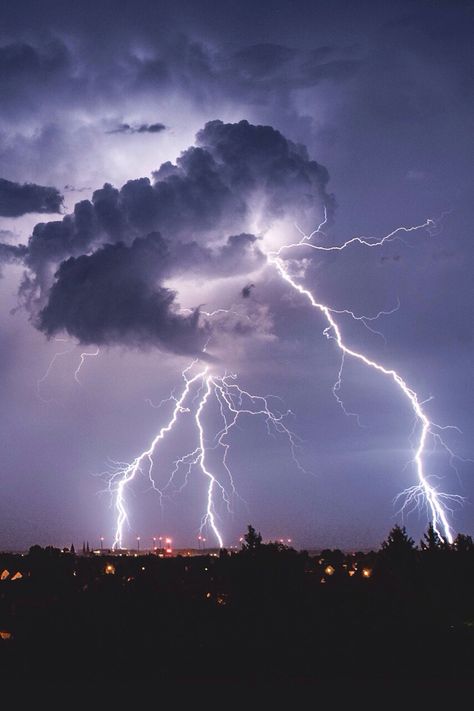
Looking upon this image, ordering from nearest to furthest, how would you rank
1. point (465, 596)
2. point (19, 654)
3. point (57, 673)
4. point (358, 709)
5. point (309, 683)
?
point (358, 709)
point (309, 683)
point (57, 673)
point (19, 654)
point (465, 596)

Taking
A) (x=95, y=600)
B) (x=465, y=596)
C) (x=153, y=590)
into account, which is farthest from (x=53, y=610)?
(x=465, y=596)

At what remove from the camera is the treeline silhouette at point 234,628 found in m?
10.8

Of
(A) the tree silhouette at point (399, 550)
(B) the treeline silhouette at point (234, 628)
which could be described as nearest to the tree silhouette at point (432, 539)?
(A) the tree silhouette at point (399, 550)

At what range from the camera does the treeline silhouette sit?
425 inches

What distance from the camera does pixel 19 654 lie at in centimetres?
1133

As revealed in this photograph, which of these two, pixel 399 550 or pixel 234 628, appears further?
pixel 399 550

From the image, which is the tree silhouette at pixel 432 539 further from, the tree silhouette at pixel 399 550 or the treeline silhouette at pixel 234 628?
the treeline silhouette at pixel 234 628

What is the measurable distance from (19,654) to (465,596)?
51.6 feet

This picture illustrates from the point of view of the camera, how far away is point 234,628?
40.6ft

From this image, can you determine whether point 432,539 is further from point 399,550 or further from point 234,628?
point 234,628

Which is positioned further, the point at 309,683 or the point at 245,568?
the point at 245,568

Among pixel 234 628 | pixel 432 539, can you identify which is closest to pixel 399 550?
pixel 432 539

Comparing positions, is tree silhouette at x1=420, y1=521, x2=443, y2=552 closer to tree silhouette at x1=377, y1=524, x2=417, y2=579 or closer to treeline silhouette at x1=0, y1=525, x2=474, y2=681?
tree silhouette at x1=377, y1=524, x2=417, y2=579

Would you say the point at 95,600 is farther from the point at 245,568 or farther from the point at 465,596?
the point at 465,596
